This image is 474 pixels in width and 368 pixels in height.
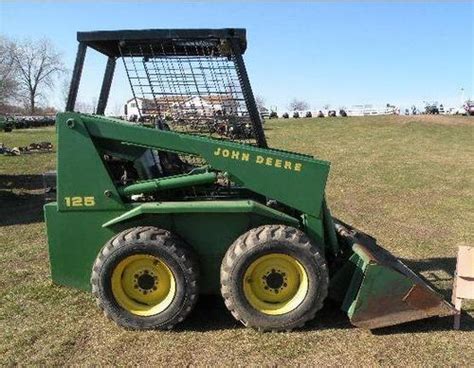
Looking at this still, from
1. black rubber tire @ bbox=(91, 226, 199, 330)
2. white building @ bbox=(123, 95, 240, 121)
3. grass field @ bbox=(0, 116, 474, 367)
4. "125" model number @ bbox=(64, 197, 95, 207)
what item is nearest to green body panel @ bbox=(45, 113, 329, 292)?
"125" model number @ bbox=(64, 197, 95, 207)

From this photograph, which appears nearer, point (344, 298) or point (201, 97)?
point (344, 298)

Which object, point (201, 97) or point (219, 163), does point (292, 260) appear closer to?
point (219, 163)

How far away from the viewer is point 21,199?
11562 mm

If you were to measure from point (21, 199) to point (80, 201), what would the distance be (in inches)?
292

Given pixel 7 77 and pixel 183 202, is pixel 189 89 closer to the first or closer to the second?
pixel 183 202

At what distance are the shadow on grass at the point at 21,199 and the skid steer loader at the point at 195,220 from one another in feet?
16.0

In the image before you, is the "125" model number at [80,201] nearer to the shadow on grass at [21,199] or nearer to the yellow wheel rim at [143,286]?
the yellow wheel rim at [143,286]

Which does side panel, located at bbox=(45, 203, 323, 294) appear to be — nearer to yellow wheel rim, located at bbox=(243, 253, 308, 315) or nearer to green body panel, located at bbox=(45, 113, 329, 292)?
green body panel, located at bbox=(45, 113, 329, 292)

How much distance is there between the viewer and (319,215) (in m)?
4.84

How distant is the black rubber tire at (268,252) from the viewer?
4.55 metres

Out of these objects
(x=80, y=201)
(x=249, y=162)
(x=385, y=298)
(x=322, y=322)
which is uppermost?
(x=249, y=162)

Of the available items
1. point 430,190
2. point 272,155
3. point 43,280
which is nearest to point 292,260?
point 272,155

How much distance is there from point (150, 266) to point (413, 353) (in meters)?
2.18

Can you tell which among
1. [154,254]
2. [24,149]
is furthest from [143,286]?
[24,149]
